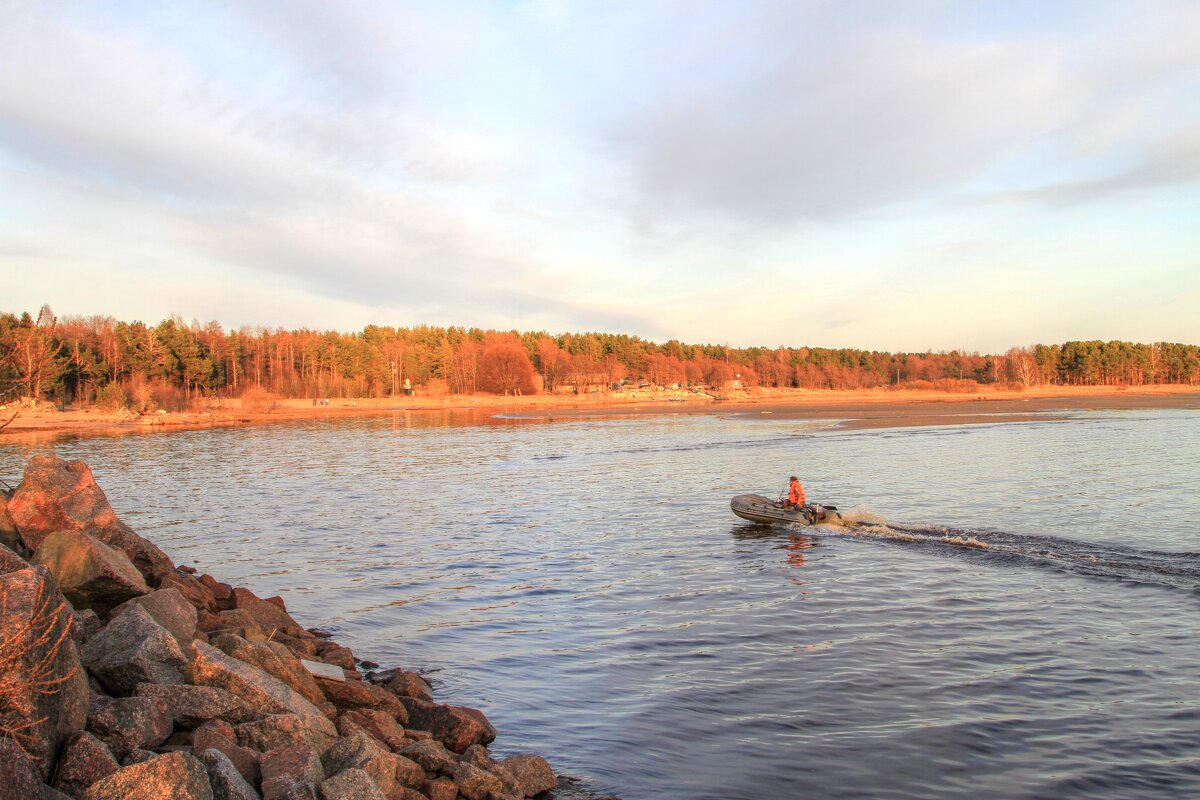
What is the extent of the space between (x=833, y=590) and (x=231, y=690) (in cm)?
1314

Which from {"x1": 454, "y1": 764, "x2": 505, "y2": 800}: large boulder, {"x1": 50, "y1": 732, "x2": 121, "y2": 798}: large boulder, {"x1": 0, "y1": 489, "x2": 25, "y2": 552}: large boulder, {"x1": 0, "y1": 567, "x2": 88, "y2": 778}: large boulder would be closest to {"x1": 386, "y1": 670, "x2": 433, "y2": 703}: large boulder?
{"x1": 454, "y1": 764, "x2": 505, "y2": 800}: large boulder

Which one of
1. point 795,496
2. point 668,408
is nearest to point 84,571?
point 795,496

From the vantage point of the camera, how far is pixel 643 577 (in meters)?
18.9

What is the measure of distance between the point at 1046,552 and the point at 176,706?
20040 mm

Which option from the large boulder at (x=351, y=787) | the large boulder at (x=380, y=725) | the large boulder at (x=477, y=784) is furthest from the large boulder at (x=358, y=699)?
the large boulder at (x=351, y=787)

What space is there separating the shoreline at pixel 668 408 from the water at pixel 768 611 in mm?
15953

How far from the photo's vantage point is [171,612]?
9789 millimetres

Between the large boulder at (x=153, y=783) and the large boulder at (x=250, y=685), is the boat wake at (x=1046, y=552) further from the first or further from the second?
the large boulder at (x=153, y=783)

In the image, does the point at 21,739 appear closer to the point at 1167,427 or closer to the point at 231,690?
the point at 231,690

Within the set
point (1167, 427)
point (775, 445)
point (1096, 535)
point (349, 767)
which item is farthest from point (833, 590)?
point (1167, 427)

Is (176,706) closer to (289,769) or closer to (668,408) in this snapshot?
(289,769)

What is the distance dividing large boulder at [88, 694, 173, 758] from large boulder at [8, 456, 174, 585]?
5956 millimetres

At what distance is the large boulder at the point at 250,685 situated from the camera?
796 centimetres

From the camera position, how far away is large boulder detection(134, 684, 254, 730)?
7355 millimetres
